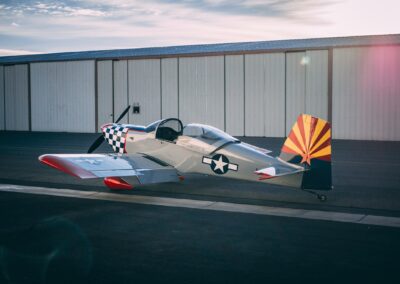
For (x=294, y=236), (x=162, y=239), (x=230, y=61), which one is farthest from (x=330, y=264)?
(x=230, y=61)

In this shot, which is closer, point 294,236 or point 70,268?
point 70,268

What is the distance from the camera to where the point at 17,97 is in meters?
40.8

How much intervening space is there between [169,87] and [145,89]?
1.92 m

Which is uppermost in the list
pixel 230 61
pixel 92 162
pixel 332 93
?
pixel 230 61

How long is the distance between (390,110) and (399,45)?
3.57m

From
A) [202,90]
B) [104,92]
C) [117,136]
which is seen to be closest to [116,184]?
[117,136]

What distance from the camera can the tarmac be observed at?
23.0ft

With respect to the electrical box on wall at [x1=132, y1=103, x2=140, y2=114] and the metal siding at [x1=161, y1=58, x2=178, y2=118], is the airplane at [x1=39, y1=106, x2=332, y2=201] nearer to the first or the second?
the metal siding at [x1=161, y1=58, x2=178, y2=118]

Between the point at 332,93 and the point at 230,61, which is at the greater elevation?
the point at 230,61

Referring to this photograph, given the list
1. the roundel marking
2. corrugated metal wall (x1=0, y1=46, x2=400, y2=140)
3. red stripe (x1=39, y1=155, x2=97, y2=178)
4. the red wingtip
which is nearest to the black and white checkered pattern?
the red wingtip

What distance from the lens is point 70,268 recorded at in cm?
712

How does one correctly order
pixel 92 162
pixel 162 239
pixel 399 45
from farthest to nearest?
pixel 399 45, pixel 92 162, pixel 162 239

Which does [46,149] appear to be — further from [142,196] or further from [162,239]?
[162,239]

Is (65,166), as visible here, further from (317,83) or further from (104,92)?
(104,92)
